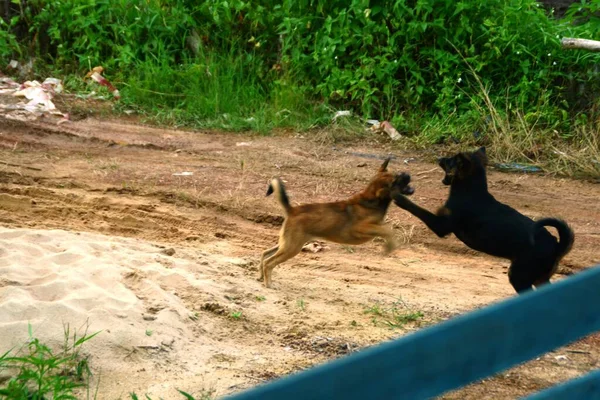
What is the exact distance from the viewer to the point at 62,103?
12.4 meters

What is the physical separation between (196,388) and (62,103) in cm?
804

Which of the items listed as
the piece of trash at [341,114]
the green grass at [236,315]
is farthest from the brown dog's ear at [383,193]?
the piece of trash at [341,114]

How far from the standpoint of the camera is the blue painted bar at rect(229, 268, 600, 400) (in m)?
2.05

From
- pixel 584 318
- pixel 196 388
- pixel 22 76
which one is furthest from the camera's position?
pixel 22 76

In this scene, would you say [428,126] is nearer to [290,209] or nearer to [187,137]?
[187,137]

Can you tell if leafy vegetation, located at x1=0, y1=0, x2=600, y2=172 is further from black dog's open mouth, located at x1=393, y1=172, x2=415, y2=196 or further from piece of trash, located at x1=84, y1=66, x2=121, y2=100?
black dog's open mouth, located at x1=393, y1=172, x2=415, y2=196

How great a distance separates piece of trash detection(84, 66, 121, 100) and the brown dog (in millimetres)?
6529

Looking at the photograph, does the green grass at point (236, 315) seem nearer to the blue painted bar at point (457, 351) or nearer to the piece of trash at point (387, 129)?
the blue painted bar at point (457, 351)

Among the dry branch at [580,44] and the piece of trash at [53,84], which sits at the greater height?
the dry branch at [580,44]

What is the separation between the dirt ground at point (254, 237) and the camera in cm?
564

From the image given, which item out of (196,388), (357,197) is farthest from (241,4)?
(196,388)

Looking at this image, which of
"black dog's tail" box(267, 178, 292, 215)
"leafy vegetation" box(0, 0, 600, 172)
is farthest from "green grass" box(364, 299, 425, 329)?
"leafy vegetation" box(0, 0, 600, 172)

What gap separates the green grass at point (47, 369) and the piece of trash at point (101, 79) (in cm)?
793

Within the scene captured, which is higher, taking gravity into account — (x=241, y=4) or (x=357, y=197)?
(x=241, y=4)
